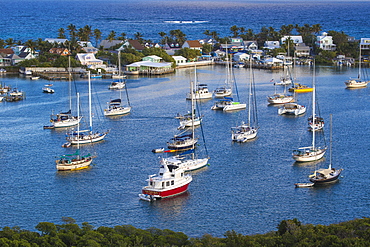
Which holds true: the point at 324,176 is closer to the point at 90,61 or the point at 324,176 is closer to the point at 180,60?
the point at 90,61

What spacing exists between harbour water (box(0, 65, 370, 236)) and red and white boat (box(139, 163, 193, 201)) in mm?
539

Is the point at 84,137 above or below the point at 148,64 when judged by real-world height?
below

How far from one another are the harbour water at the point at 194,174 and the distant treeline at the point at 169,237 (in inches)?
199

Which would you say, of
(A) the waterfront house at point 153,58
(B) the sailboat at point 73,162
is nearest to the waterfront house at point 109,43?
(A) the waterfront house at point 153,58

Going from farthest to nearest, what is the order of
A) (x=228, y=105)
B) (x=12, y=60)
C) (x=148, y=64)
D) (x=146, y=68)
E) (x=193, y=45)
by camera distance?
(x=193, y=45)
(x=12, y=60)
(x=146, y=68)
(x=148, y=64)
(x=228, y=105)

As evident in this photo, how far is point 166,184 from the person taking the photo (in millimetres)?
40062

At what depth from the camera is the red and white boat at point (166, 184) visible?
3947 centimetres

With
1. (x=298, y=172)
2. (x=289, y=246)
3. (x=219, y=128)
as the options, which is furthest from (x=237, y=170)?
(x=289, y=246)

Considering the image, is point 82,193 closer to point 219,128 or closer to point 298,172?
point 298,172

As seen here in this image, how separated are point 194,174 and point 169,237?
15214mm

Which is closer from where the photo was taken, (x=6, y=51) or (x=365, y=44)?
(x=6, y=51)

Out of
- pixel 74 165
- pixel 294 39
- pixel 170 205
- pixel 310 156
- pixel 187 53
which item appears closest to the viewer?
pixel 170 205

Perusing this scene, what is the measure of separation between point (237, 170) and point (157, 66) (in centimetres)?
5204

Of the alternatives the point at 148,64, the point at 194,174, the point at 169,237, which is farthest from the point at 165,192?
the point at 148,64
